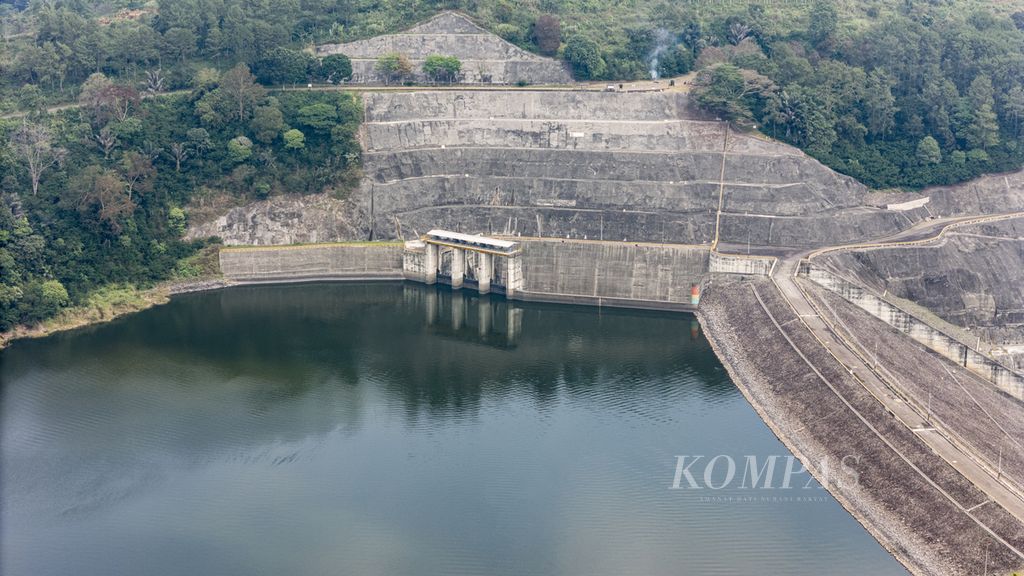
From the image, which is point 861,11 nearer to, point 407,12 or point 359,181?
point 407,12

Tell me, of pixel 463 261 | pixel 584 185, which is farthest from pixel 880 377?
pixel 463 261

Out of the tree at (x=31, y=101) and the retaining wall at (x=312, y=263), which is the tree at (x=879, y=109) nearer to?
the retaining wall at (x=312, y=263)

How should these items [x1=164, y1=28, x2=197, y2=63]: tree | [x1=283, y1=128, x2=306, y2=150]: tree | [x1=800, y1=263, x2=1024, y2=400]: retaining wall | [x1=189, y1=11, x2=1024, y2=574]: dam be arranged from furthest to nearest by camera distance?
[x1=164, y1=28, x2=197, y2=63]: tree < [x1=283, y1=128, x2=306, y2=150]: tree < [x1=800, y1=263, x2=1024, y2=400]: retaining wall < [x1=189, y1=11, x2=1024, y2=574]: dam

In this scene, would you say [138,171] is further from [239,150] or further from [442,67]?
[442,67]

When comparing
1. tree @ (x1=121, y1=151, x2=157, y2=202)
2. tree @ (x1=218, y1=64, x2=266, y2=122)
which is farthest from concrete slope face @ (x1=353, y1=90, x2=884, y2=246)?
tree @ (x1=121, y1=151, x2=157, y2=202)

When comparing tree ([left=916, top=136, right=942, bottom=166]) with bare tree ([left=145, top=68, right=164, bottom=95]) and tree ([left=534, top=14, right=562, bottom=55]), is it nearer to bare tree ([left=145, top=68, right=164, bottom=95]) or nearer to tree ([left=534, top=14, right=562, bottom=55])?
tree ([left=534, top=14, right=562, bottom=55])
